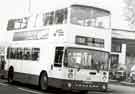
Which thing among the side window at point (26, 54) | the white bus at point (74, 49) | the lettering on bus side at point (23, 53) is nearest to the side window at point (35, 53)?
the lettering on bus side at point (23, 53)

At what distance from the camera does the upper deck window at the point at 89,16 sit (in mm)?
20094

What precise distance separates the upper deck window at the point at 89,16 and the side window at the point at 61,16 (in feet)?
1.45

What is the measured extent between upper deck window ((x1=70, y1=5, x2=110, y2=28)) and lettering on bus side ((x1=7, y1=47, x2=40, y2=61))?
3.58 m

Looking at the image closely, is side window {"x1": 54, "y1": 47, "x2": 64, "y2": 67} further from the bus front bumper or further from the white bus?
the bus front bumper

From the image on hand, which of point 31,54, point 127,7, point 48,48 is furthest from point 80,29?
point 127,7

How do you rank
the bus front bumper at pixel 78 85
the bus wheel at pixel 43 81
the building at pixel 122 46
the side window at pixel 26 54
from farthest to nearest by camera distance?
the building at pixel 122 46 → the side window at pixel 26 54 → the bus wheel at pixel 43 81 → the bus front bumper at pixel 78 85

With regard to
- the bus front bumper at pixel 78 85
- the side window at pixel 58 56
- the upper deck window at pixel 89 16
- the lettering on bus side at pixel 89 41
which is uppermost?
the upper deck window at pixel 89 16

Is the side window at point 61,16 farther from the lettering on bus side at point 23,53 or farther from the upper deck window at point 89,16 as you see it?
the lettering on bus side at point 23,53

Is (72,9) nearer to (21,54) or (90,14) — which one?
(90,14)

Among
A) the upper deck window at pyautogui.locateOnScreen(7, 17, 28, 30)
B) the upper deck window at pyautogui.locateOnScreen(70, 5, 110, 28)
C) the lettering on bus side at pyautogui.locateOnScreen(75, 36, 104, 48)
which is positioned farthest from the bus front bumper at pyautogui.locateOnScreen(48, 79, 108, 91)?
the upper deck window at pyautogui.locateOnScreen(7, 17, 28, 30)

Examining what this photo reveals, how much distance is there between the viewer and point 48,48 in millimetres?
21578

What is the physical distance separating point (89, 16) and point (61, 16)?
133cm

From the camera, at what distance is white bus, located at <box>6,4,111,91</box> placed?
64.7ft

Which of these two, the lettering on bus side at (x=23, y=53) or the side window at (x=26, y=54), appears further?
the side window at (x=26, y=54)
